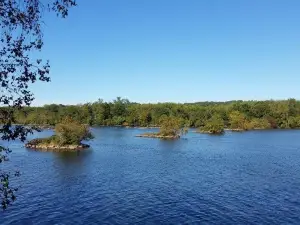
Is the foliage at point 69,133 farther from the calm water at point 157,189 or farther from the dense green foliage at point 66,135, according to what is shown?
the calm water at point 157,189

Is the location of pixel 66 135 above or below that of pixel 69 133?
below

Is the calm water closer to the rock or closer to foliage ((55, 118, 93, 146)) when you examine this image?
the rock

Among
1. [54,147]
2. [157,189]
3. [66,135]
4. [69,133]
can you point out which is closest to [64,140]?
[66,135]

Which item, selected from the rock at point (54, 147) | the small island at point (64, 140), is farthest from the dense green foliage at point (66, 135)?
the rock at point (54, 147)

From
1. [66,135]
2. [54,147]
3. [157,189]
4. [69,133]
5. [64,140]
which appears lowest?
[157,189]

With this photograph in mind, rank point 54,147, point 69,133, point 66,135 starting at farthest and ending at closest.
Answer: point 66,135
point 69,133
point 54,147

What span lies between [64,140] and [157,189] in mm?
59055

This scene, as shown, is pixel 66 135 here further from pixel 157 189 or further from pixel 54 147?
pixel 157 189

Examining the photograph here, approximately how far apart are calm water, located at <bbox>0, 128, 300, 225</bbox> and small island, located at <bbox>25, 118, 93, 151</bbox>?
13916 millimetres

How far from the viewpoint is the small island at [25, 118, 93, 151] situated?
102312mm

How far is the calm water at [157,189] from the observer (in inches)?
1529

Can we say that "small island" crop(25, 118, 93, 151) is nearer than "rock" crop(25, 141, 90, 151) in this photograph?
No

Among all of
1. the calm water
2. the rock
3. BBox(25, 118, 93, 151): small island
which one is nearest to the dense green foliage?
BBox(25, 118, 93, 151): small island

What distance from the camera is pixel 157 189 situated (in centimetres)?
5134
